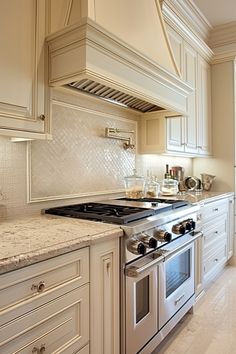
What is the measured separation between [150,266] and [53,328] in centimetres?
67

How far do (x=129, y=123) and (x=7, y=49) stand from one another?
1453 mm

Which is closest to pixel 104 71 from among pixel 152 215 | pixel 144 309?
pixel 152 215

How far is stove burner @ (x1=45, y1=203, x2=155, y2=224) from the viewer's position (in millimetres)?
1487

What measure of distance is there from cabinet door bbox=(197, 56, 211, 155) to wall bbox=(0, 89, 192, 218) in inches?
46.8

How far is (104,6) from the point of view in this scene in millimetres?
1642

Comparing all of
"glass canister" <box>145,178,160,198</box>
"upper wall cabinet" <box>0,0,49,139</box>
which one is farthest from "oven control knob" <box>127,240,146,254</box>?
"glass canister" <box>145,178,160,198</box>

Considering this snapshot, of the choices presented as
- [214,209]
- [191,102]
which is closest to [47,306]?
[214,209]

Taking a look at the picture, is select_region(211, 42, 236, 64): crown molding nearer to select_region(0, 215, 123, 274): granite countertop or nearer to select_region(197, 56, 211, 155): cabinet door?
select_region(197, 56, 211, 155): cabinet door

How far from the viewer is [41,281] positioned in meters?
1.00

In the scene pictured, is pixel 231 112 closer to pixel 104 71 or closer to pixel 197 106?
pixel 197 106

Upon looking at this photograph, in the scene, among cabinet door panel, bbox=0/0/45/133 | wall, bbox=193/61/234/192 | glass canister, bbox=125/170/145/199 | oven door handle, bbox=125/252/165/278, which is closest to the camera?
cabinet door panel, bbox=0/0/45/133

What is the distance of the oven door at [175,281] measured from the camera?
1768 millimetres

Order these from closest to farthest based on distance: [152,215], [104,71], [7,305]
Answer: [7,305] → [104,71] → [152,215]

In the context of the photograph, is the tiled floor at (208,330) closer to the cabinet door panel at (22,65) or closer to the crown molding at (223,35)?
the cabinet door panel at (22,65)
